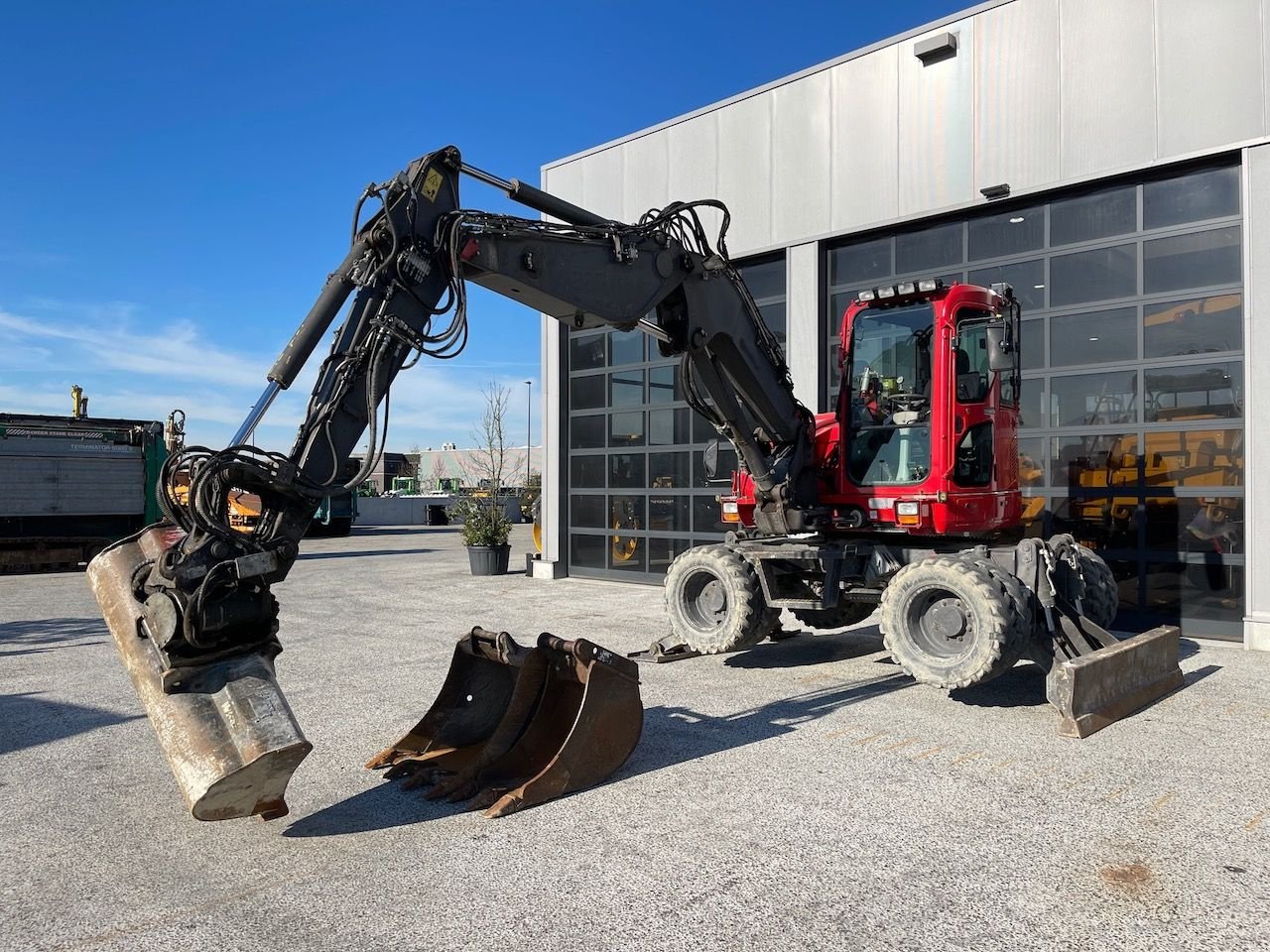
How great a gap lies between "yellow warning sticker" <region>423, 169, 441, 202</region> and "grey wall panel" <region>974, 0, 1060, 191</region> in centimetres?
755

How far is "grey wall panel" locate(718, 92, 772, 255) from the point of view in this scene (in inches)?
496

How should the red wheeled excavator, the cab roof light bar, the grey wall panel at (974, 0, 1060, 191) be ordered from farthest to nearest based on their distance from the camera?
the grey wall panel at (974, 0, 1060, 191), the cab roof light bar, the red wheeled excavator

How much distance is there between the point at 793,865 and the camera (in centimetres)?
385

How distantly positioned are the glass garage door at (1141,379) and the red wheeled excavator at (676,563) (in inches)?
73.9

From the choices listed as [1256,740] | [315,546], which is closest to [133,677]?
[1256,740]

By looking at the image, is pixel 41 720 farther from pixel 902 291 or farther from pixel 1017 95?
pixel 1017 95

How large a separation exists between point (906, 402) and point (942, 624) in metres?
2.01

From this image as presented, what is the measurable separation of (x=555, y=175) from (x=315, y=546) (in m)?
15.1

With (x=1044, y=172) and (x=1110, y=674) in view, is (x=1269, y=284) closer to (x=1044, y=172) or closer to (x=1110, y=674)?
(x=1044, y=172)

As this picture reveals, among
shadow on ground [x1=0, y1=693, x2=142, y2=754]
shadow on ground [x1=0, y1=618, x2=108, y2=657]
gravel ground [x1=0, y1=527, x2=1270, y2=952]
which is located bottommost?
shadow on ground [x1=0, y1=618, x2=108, y2=657]

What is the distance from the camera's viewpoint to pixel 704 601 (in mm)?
8227

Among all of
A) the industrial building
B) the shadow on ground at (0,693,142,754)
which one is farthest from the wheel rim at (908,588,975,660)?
the shadow on ground at (0,693,142,754)

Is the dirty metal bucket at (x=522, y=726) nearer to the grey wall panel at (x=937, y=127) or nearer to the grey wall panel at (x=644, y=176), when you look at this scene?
the grey wall panel at (x=937, y=127)

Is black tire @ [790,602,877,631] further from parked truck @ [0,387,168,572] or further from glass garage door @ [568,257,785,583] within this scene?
parked truck @ [0,387,168,572]
